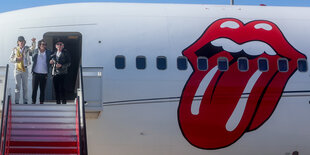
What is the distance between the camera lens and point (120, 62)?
1346cm

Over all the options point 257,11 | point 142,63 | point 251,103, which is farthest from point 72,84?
point 257,11

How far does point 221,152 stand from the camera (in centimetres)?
1380

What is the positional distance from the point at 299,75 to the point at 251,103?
1.76 m

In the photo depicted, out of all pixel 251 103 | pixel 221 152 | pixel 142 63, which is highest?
pixel 142 63

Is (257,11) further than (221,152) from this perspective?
Yes

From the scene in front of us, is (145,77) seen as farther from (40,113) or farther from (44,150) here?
(44,150)

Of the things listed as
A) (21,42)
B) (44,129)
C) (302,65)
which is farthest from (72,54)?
(302,65)

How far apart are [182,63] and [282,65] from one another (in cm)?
289

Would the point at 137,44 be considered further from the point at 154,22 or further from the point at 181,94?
the point at 181,94

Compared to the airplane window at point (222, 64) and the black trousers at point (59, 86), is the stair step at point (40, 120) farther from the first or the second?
the airplane window at point (222, 64)

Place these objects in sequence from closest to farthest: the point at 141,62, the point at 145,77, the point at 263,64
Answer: the point at 145,77
the point at 141,62
the point at 263,64

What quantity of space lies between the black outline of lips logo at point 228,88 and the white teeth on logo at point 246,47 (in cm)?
9

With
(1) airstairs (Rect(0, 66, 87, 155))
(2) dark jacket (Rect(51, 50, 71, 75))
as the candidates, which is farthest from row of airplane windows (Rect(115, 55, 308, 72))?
(1) airstairs (Rect(0, 66, 87, 155))

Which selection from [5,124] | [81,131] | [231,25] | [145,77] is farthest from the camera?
[231,25]
